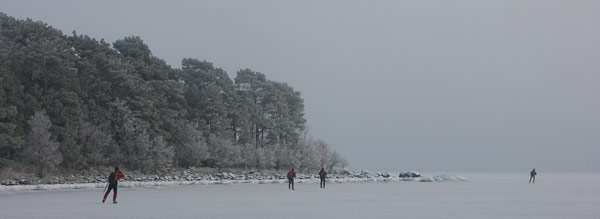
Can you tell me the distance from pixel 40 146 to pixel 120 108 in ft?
41.1

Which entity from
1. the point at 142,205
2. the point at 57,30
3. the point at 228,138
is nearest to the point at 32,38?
the point at 57,30

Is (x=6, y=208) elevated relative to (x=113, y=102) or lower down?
lower down

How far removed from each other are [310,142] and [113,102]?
1664 inches

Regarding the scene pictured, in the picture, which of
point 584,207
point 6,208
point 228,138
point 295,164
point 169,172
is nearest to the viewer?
point 6,208

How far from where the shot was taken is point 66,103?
2196 inches

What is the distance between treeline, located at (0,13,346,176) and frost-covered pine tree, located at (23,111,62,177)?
0.26 ft

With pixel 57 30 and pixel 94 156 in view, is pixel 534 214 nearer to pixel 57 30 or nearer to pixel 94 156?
→ pixel 94 156

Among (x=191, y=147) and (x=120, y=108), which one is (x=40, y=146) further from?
(x=191, y=147)

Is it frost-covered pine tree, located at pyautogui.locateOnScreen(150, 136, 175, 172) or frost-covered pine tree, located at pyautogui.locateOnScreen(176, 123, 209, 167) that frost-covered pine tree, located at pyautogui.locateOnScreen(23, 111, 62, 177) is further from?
frost-covered pine tree, located at pyautogui.locateOnScreen(176, 123, 209, 167)

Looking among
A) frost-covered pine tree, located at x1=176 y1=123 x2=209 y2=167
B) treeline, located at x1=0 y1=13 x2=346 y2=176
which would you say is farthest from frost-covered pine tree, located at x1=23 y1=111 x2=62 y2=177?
frost-covered pine tree, located at x1=176 y1=123 x2=209 y2=167

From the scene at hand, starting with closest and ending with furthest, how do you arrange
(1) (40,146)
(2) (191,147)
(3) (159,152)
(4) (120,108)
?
(1) (40,146) → (4) (120,108) → (3) (159,152) → (2) (191,147)

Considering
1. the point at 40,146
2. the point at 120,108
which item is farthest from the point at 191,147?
the point at 40,146

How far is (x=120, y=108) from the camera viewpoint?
6178 centimetres

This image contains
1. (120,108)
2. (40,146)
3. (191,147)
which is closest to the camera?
(40,146)
